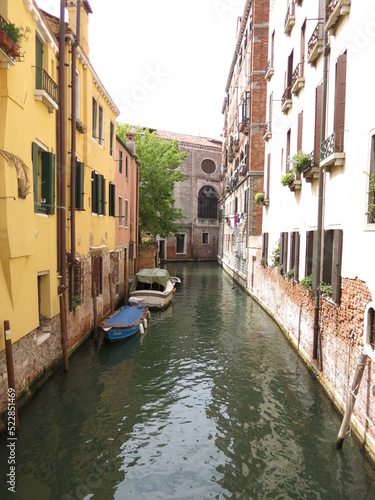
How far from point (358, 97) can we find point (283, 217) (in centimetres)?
633

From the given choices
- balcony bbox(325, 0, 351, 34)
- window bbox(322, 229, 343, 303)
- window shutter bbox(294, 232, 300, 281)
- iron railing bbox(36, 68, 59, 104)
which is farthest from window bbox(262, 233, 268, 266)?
iron railing bbox(36, 68, 59, 104)

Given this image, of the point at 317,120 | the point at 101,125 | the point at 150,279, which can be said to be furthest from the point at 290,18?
the point at 150,279

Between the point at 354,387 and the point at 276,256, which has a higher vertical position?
the point at 276,256

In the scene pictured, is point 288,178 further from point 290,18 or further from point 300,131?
point 290,18

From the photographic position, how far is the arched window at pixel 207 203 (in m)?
40.1

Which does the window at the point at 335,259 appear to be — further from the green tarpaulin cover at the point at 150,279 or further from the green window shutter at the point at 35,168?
the green tarpaulin cover at the point at 150,279

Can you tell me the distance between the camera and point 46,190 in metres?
7.76

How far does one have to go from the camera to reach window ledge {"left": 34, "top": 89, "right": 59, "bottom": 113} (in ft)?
23.1

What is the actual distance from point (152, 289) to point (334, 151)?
461 inches

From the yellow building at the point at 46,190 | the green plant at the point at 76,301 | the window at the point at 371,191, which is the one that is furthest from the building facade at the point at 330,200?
the green plant at the point at 76,301

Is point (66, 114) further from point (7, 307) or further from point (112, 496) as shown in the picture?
point (112, 496)

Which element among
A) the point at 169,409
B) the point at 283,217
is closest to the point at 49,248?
the point at 169,409

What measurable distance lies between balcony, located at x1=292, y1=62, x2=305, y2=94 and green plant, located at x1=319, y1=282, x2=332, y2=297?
537cm

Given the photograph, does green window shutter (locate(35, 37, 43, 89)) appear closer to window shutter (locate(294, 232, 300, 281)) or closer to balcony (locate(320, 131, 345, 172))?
balcony (locate(320, 131, 345, 172))
